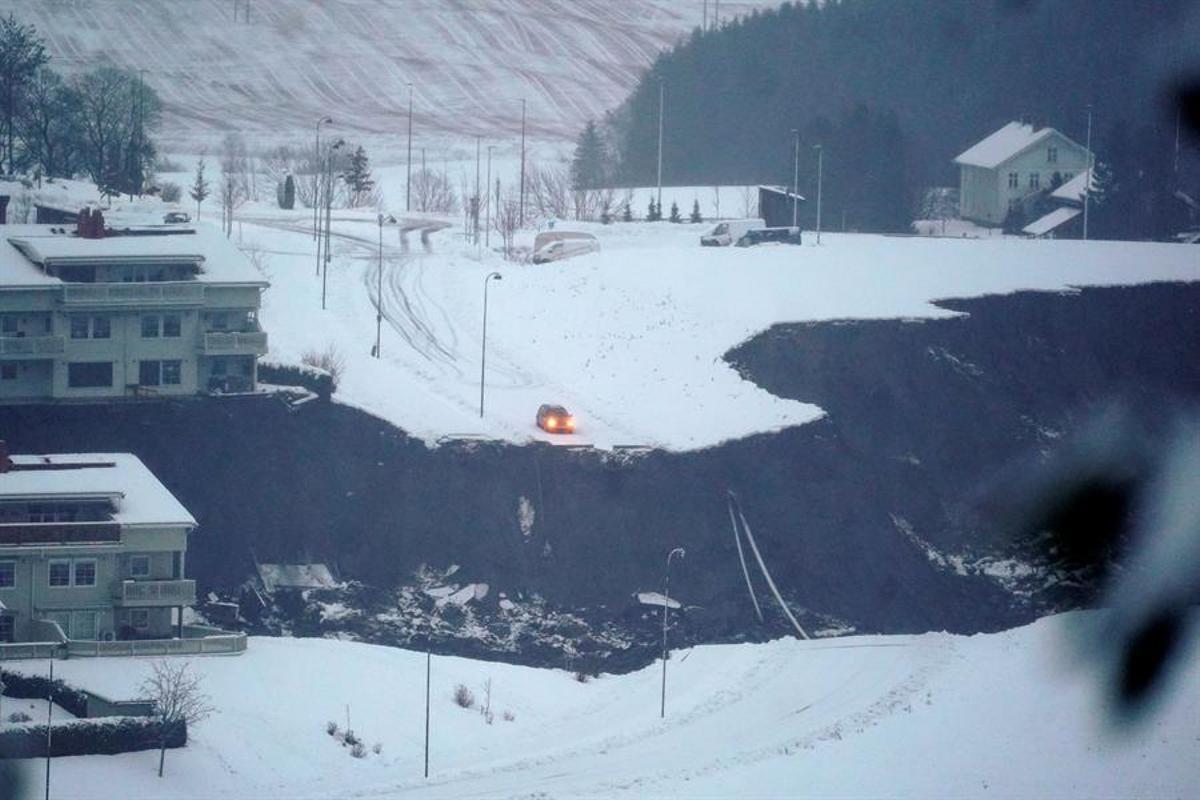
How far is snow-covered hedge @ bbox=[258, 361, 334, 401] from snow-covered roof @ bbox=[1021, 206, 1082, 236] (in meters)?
21.7

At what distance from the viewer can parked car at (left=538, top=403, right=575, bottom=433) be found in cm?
2736

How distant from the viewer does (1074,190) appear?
4506 cm

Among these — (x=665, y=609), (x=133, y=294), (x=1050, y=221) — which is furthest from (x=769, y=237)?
(x=665, y=609)

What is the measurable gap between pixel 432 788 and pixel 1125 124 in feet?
108

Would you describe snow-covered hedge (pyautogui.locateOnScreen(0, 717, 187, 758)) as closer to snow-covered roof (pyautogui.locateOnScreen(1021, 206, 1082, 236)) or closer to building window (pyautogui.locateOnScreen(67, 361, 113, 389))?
building window (pyautogui.locateOnScreen(67, 361, 113, 389))

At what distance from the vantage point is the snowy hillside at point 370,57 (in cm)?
6225

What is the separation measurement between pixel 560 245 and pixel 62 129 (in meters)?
13.5

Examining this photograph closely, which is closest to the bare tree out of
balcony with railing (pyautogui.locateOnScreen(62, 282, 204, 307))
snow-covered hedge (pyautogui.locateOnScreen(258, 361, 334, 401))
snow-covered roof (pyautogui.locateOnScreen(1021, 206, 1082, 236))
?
balcony with railing (pyautogui.locateOnScreen(62, 282, 204, 307))

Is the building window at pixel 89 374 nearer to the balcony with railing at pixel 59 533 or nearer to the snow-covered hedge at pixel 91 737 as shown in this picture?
the balcony with railing at pixel 59 533

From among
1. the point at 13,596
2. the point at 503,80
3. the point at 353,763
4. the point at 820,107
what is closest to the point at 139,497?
the point at 13,596

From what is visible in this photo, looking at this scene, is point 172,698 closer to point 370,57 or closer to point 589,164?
point 589,164

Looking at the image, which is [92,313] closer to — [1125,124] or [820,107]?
[1125,124]

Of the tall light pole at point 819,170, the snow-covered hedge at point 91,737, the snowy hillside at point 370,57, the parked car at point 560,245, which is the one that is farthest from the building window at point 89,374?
the snowy hillside at point 370,57

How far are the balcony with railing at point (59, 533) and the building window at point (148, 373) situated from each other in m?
6.12
